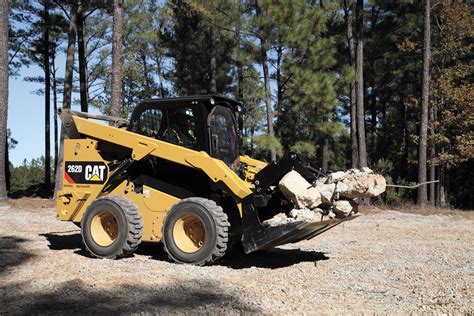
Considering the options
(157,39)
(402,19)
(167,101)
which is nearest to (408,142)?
(402,19)

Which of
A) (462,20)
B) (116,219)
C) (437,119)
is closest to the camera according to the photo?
(116,219)

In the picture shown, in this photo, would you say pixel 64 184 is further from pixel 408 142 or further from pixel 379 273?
pixel 408 142

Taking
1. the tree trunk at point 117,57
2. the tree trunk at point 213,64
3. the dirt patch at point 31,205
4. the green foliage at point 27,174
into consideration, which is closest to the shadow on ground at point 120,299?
the tree trunk at point 117,57

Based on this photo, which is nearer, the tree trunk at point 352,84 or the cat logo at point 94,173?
the cat logo at point 94,173

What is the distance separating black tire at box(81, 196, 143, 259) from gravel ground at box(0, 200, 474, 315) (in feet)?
0.65

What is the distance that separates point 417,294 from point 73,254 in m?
5.07

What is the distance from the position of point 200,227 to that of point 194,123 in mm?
1554

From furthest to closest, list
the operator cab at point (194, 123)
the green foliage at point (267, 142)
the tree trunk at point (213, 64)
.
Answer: the tree trunk at point (213, 64)
the green foliage at point (267, 142)
the operator cab at point (194, 123)

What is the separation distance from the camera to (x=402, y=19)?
83.0 feet

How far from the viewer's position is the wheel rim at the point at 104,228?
743 cm

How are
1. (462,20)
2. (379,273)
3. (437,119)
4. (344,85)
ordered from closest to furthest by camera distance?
(379,273) → (344,85) → (462,20) → (437,119)

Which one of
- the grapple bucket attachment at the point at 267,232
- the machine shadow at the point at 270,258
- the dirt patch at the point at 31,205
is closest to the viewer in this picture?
the grapple bucket attachment at the point at 267,232

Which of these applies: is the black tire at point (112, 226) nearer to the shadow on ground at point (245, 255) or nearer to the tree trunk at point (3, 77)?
the shadow on ground at point (245, 255)

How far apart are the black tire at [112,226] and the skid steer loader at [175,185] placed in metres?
0.01
